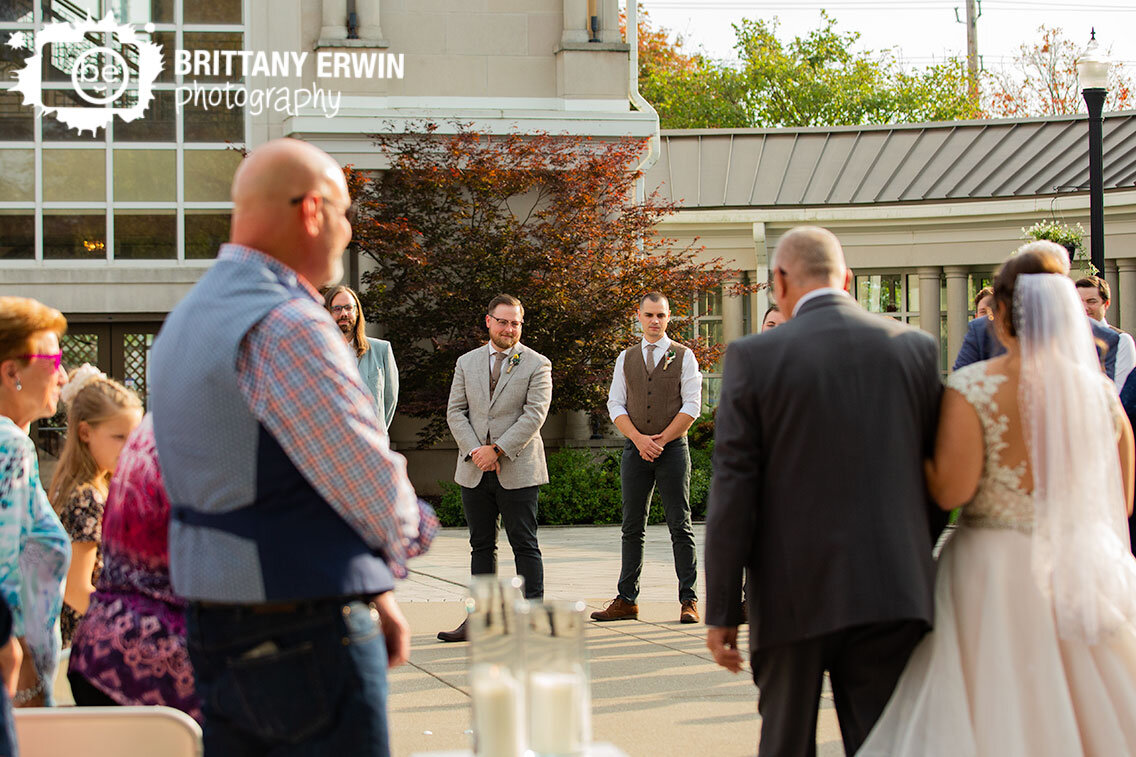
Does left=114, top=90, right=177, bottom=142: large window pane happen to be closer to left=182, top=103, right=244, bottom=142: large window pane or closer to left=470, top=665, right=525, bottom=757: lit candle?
left=182, top=103, right=244, bottom=142: large window pane

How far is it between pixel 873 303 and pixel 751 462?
21212 mm

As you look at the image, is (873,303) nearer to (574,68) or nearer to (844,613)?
(574,68)

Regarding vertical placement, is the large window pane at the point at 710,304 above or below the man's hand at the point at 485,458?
above

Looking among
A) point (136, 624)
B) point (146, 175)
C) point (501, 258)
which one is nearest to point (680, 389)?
point (136, 624)

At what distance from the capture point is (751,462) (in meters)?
3.73

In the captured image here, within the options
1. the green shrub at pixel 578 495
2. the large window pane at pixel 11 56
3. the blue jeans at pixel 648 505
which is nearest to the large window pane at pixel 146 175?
the large window pane at pixel 11 56

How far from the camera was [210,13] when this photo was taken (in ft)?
52.8

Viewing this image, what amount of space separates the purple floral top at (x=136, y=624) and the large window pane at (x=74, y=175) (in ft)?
45.6

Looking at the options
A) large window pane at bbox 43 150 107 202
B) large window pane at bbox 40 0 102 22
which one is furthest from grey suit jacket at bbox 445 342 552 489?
large window pane at bbox 40 0 102 22

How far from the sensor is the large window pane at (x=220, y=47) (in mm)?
16062

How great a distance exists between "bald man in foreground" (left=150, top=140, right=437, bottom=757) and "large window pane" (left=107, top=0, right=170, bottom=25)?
1481cm

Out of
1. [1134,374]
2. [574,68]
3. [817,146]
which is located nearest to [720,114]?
[817,146]

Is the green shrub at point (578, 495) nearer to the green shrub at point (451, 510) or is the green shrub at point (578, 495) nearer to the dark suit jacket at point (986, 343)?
Answer: the green shrub at point (451, 510)

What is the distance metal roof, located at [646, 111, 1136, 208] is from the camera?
22.6 m
